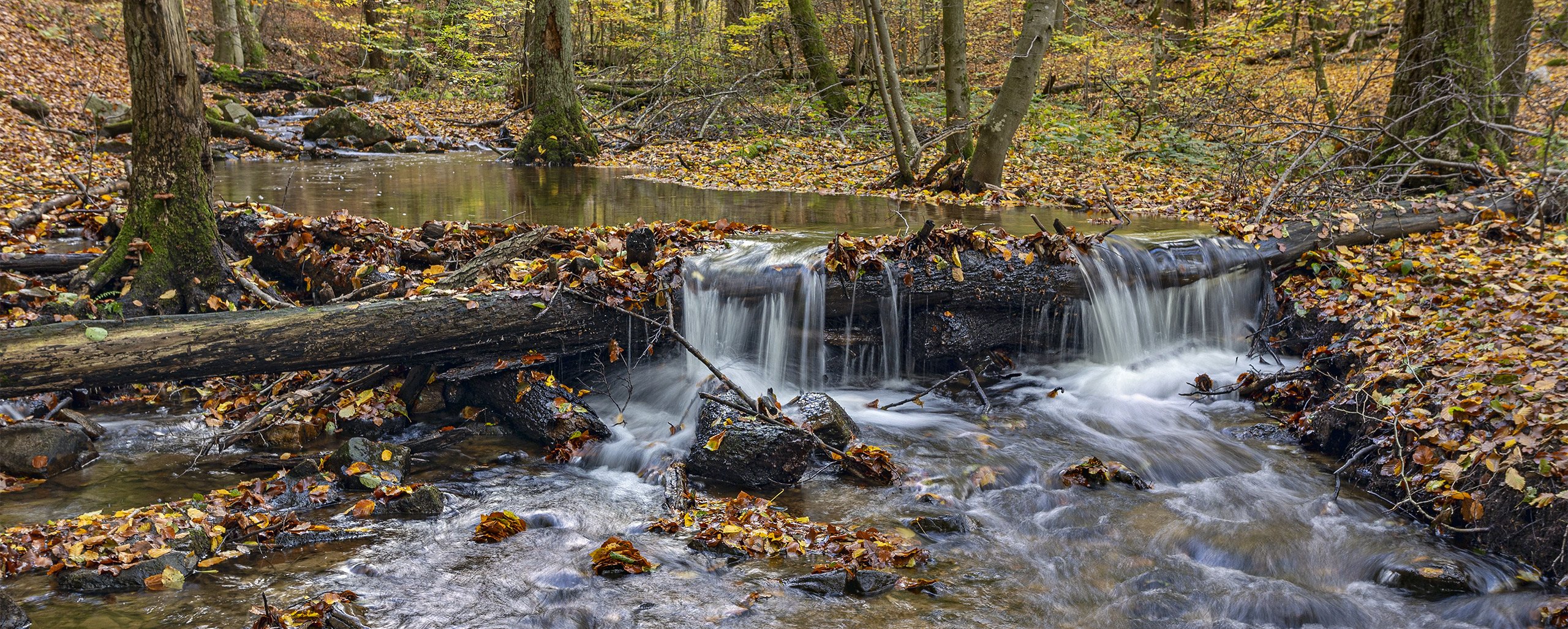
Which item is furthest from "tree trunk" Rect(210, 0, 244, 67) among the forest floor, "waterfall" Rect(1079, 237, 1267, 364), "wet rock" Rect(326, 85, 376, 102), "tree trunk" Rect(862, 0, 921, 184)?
"waterfall" Rect(1079, 237, 1267, 364)

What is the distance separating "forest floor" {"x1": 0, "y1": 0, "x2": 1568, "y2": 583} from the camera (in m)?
5.06

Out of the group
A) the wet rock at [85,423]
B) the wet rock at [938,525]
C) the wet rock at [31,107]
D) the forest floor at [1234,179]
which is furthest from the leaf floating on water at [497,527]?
the wet rock at [31,107]

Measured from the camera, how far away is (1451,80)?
10.1 m

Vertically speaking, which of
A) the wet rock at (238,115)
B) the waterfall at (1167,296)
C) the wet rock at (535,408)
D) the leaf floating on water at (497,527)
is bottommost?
the leaf floating on water at (497,527)

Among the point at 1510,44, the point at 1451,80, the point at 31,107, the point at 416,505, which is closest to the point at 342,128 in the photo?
the point at 31,107

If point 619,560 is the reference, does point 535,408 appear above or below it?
above

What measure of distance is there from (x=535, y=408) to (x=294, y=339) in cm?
161

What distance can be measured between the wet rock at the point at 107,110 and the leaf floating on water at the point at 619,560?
1653 cm

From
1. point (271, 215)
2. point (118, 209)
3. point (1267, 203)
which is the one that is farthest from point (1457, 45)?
point (118, 209)

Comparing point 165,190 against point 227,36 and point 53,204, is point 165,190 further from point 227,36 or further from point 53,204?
point 227,36

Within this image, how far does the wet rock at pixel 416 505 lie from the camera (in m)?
4.90

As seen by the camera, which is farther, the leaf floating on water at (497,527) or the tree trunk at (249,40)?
the tree trunk at (249,40)

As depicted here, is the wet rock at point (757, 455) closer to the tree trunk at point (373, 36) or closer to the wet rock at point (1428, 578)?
the wet rock at point (1428, 578)

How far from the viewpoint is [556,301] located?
6.25 m
